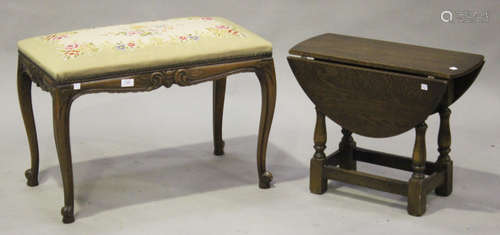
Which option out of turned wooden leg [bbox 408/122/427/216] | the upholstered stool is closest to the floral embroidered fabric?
the upholstered stool

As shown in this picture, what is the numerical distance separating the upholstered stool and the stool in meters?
0.22

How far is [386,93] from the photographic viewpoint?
4.01 meters

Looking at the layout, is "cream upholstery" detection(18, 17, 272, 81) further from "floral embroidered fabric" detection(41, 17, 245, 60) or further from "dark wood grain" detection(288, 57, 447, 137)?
"dark wood grain" detection(288, 57, 447, 137)

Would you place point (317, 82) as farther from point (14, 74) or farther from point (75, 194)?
point (14, 74)

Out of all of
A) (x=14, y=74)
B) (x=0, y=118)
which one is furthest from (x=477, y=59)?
(x=14, y=74)

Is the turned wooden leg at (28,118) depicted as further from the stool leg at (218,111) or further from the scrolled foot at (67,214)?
the stool leg at (218,111)

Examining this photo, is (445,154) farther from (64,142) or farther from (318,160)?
(64,142)

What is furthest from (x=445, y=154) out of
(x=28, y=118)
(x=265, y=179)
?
(x=28, y=118)

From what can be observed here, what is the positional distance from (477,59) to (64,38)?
1.62 metres

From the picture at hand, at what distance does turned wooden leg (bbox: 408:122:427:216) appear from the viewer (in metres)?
4.04

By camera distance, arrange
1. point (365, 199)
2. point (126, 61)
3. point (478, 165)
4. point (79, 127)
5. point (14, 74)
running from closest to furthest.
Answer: point (126, 61), point (365, 199), point (478, 165), point (79, 127), point (14, 74)

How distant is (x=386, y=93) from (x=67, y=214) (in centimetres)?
131

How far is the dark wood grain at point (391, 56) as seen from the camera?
392 cm

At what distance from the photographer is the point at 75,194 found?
171 inches
